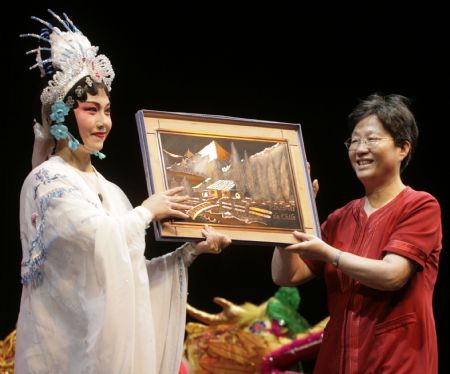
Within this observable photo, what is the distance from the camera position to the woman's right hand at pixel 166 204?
291 cm

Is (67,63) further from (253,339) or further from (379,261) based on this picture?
(253,339)

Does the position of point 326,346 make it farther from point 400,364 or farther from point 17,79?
point 17,79

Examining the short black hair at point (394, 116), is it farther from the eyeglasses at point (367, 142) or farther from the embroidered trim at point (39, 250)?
the embroidered trim at point (39, 250)

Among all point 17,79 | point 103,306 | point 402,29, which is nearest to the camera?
point 103,306

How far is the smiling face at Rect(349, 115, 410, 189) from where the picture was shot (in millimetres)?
3197

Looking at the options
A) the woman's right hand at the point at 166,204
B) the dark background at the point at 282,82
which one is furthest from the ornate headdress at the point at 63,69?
the dark background at the point at 282,82

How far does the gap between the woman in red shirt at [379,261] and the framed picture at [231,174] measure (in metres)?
0.12

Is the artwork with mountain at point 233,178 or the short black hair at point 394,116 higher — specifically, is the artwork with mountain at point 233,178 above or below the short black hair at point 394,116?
below

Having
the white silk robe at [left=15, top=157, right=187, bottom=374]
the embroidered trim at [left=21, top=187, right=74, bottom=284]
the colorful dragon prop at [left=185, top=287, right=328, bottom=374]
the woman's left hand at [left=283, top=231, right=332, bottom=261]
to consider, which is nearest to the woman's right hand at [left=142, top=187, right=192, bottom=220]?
the white silk robe at [left=15, top=157, right=187, bottom=374]

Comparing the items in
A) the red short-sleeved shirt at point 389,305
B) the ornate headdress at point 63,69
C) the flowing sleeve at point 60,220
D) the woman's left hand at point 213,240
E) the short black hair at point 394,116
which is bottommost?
the red short-sleeved shirt at point 389,305

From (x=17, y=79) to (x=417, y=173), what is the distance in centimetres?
196

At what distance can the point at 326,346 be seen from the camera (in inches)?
125

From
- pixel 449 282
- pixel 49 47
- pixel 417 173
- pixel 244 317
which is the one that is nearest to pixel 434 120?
pixel 417 173

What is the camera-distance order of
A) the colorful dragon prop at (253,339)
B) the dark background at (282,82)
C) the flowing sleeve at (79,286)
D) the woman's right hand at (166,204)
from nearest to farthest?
the flowing sleeve at (79,286) < the woman's right hand at (166,204) < the colorful dragon prop at (253,339) < the dark background at (282,82)
